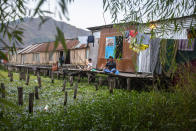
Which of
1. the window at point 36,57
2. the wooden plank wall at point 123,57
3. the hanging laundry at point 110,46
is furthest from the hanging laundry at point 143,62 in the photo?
the window at point 36,57

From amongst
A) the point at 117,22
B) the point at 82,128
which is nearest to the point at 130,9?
the point at 117,22

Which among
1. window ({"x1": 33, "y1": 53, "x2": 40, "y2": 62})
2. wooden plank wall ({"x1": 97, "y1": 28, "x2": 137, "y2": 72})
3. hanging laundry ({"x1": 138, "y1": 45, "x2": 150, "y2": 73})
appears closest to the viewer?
hanging laundry ({"x1": 138, "y1": 45, "x2": 150, "y2": 73})

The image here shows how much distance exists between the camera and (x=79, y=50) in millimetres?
19328

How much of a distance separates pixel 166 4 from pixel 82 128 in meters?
3.15

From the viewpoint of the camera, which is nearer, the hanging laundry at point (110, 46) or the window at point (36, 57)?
the hanging laundry at point (110, 46)

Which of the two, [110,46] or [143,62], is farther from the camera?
[110,46]

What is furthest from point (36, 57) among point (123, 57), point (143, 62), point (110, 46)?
point (143, 62)

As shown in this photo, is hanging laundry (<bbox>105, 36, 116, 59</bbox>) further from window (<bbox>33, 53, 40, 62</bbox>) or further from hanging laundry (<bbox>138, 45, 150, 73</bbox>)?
window (<bbox>33, 53, 40, 62</bbox>)

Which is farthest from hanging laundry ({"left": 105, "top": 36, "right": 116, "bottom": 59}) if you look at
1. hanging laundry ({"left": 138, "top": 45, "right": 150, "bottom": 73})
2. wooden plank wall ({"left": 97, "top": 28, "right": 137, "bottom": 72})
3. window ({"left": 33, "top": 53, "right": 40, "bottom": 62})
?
window ({"left": 33, "top": 53, "right": 40, "bottom": 62})

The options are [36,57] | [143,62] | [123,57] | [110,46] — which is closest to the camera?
[143,62]

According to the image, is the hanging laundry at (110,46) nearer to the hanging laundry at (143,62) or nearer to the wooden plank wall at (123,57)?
the wooden plank wall at (123,57)

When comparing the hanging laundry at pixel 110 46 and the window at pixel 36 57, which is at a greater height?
the hanging laundry at pixel 110 46

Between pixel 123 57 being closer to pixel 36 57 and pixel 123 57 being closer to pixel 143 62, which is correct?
pixel 143 62

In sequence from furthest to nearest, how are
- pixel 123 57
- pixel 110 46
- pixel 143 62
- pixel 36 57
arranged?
1. pixel 36 57
2. pixel 110 46
3. pixel 123 57
4. pixel 143 62
